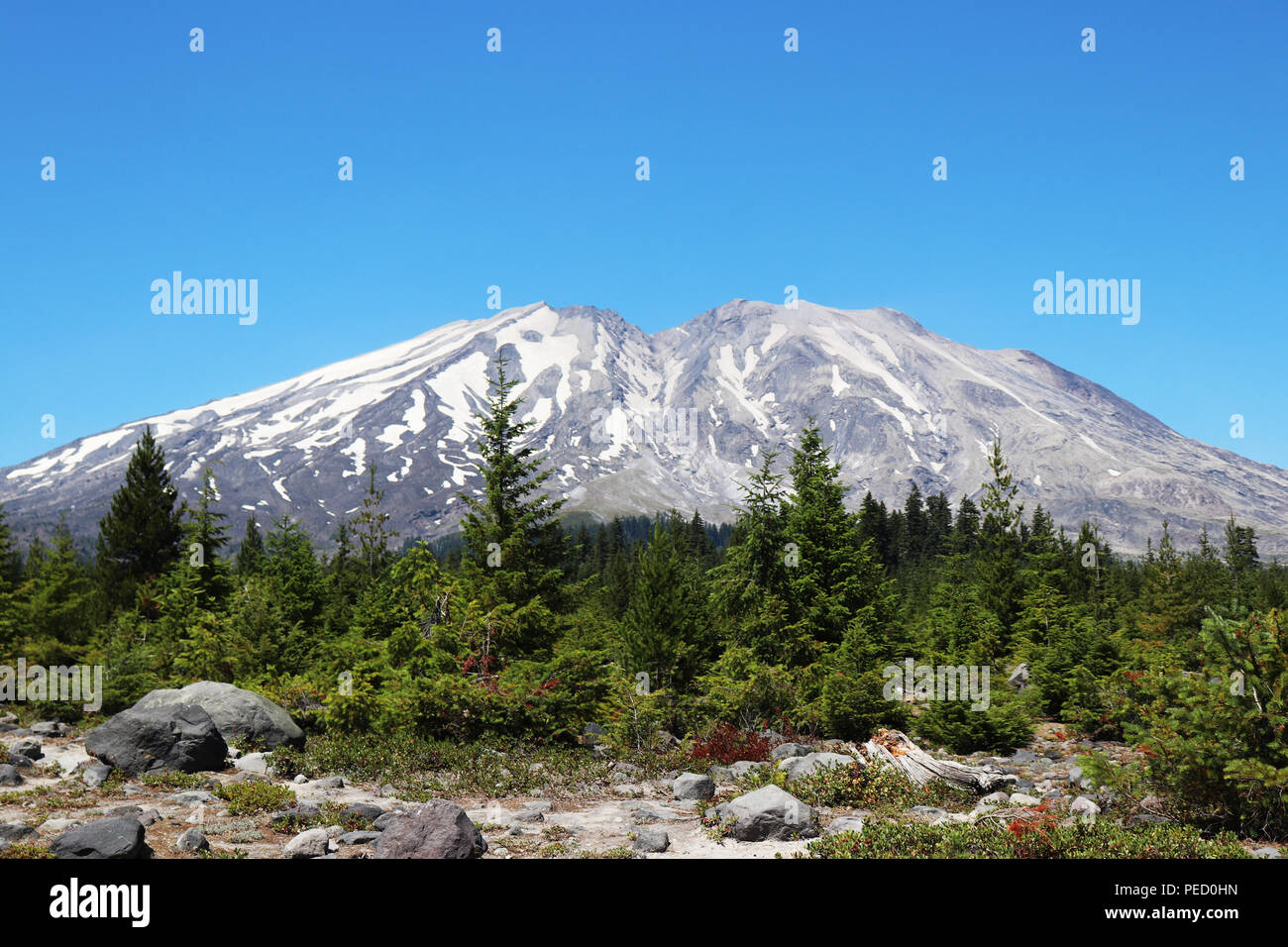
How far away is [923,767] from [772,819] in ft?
15.1

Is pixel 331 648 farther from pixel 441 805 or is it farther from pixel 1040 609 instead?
pixel 1040 609

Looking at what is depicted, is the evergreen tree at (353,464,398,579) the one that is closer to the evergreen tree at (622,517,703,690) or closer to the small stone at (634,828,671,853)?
the evergreen tree at (622,517,703,690)

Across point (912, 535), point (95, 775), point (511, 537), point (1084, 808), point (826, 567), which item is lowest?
point (1084, 808)

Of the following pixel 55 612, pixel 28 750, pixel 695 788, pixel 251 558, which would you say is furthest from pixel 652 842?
pixel 251 558

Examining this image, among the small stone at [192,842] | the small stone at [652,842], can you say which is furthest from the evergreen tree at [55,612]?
the small stone at [652,842]

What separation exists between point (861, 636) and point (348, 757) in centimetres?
1174

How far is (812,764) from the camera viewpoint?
14.7 meters

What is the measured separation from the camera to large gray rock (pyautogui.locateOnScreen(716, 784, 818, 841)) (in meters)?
10.8

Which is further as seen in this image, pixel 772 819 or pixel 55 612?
pixel 55 612

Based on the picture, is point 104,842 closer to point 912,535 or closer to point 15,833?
point 15,833

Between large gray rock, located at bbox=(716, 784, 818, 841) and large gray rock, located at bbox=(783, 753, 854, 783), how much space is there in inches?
117

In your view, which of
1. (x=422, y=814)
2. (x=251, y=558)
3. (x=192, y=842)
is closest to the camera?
(x=192, y=842)

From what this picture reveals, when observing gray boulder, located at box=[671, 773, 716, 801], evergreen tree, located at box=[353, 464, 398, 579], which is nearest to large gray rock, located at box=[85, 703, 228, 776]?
A: gray boulder, located at box=[671, 773, 716, 801]
